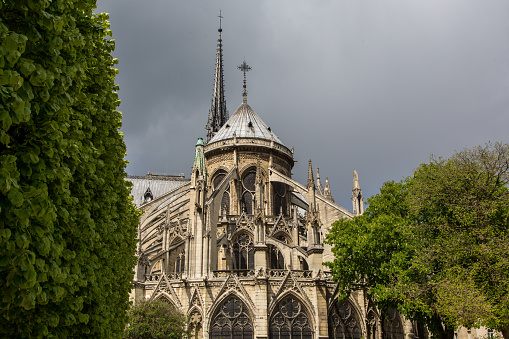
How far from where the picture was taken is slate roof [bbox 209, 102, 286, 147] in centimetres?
4384

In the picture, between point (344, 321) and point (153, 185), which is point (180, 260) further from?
point (153, 185)

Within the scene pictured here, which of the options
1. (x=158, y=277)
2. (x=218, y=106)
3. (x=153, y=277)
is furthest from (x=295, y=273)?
(x=218, y=106)

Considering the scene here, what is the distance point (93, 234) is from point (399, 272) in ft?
54.7

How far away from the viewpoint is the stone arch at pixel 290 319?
→ 88.8 feet

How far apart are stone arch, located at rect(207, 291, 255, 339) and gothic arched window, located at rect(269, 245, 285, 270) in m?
7.66

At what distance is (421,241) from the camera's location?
2177cm

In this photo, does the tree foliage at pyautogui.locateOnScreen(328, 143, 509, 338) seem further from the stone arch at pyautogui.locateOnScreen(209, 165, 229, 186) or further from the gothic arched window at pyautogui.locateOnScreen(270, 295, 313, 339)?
the stone arch at pyautogui.locateOnScreen(209, 165, 229, 186)

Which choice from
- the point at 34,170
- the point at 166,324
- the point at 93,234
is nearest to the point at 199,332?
the point at 166,324

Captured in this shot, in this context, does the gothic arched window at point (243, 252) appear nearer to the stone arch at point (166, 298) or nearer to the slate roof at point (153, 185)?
the stone arch at point (166, 298)

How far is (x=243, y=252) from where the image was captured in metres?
36.0

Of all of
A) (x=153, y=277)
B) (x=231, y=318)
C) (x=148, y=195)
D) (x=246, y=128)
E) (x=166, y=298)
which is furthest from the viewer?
(x=148, y=195)

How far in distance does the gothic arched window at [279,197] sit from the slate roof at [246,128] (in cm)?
426

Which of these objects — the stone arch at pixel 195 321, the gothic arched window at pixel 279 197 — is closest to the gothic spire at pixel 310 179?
the gothic arched window at pixel 279 197

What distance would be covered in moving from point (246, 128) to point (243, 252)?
13.0 meters
